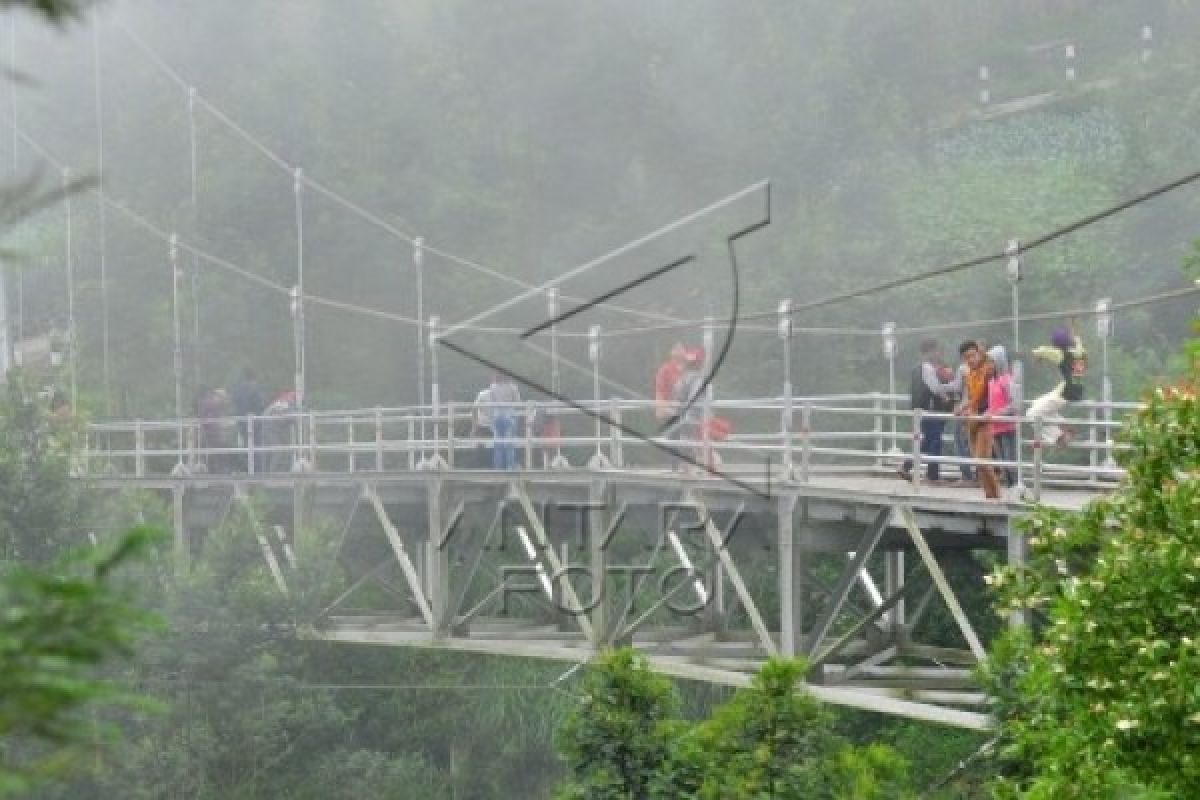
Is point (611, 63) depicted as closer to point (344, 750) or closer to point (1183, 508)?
point (344, 750)

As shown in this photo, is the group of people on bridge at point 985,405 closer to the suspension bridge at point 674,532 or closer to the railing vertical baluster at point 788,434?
the suspension bridge at point 674,532

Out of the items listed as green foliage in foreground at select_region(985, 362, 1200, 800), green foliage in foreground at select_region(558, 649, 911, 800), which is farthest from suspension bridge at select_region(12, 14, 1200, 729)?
green foliage in foreground at select_region(985, 362, 1200, 800)

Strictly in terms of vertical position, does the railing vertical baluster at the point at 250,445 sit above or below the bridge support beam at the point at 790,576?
above

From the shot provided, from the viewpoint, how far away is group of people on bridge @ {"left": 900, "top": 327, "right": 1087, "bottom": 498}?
2009cm

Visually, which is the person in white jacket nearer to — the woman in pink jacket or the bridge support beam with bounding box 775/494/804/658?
the woman in pink jacket

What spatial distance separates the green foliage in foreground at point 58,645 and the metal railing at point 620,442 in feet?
30.7

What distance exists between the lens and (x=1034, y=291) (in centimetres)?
4197

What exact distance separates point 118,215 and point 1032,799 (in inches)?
1730

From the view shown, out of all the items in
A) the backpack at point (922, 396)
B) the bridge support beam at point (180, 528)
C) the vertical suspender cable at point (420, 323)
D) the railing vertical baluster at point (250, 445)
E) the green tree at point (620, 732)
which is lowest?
the green tree at point (620, 732)

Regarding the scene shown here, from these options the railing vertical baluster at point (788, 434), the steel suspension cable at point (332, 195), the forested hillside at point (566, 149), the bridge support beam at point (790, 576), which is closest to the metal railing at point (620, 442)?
the railing vertical baluster at point (788, 434)

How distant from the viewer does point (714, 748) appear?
17.2 metres

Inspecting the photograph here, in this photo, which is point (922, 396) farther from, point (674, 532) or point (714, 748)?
point (714, 748)

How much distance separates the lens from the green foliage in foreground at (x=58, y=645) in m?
5.04

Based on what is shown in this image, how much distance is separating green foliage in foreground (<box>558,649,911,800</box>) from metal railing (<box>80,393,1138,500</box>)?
2182 millimetres
